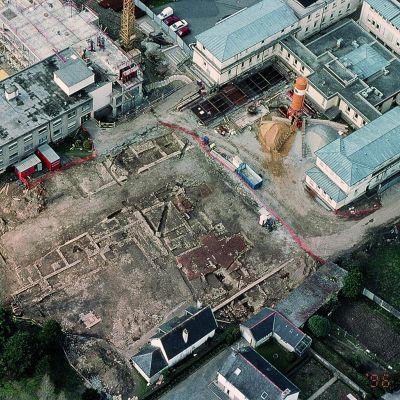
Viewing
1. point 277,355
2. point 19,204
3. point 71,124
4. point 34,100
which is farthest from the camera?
point 71,124

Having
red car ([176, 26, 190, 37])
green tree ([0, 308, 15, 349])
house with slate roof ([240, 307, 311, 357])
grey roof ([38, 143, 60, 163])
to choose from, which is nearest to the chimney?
house with slate roof ([240, 307, 311, 357])

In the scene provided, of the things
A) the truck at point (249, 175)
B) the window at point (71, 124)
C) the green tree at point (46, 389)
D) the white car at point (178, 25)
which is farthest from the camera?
the white car at point (178, 25)

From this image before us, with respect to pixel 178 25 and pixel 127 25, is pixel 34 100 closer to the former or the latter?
pixel 127 25

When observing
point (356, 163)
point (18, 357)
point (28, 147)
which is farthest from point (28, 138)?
point (356, 163)

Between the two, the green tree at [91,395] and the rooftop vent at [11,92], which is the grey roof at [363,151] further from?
the green tree at [91,395]

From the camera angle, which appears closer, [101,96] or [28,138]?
[28,138]

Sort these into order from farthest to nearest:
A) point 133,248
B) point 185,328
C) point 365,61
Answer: point 365,61
point 133,248
point 185,328

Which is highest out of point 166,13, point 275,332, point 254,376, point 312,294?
point 166,13

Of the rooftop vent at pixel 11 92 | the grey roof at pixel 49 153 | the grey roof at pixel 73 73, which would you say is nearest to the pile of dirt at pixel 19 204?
the grey roof at pixel 49 153
